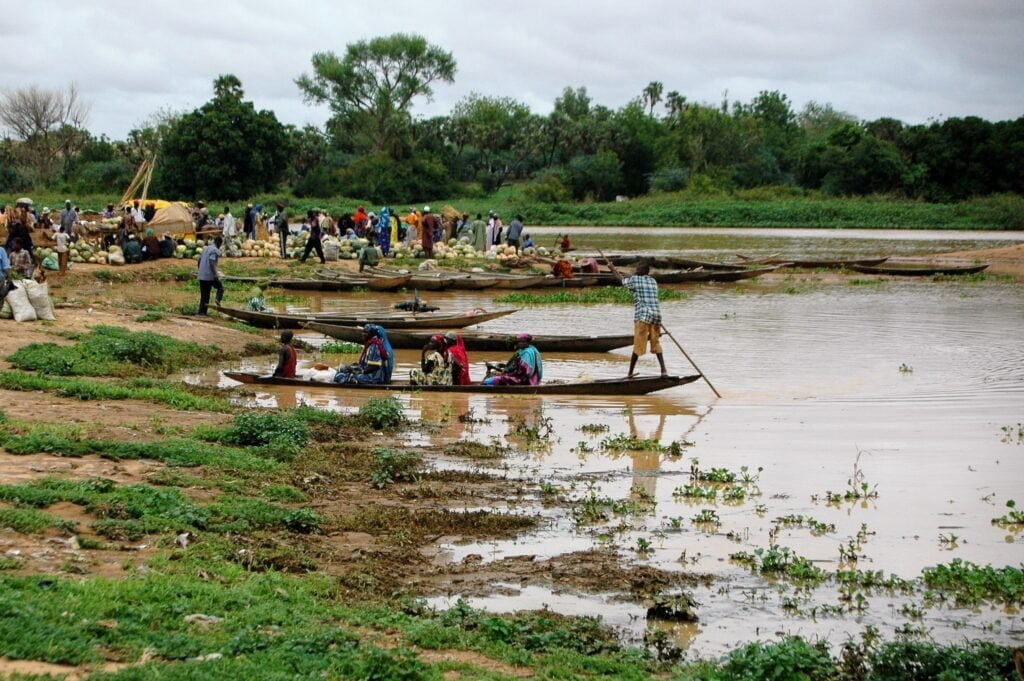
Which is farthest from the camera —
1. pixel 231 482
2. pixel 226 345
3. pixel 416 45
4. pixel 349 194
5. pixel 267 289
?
pixel 416 45

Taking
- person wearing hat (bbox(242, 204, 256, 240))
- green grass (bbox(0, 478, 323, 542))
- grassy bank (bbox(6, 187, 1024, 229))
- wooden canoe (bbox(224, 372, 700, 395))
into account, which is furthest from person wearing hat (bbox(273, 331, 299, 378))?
grassy bank (bbox(6, 187, 1024, 229))

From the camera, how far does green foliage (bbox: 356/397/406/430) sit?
35.3 ft

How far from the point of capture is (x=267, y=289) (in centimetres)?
2406

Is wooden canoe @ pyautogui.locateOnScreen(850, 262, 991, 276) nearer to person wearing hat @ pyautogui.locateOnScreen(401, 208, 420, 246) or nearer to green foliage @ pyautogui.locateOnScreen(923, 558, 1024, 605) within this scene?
person wearing hat @ pyautogui.locateOnScreen(401, 208, 420, 246)

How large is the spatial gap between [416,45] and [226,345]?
2100 inches

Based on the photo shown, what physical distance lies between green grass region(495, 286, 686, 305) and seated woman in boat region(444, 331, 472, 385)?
10584 millimetres

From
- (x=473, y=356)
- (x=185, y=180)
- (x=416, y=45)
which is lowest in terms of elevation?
(x=473, y=356)

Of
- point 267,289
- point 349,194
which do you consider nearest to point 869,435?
point 267,289

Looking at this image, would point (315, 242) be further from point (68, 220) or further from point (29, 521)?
point (29, 521)

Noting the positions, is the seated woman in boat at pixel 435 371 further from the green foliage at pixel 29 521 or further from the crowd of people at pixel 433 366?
the green foliage at pixel 29 521

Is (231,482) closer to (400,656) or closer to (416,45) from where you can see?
(400,656)

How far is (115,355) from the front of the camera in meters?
13.5

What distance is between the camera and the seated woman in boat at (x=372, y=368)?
13.0 m

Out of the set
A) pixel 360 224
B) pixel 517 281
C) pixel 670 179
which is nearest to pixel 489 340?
pixel 517 281
